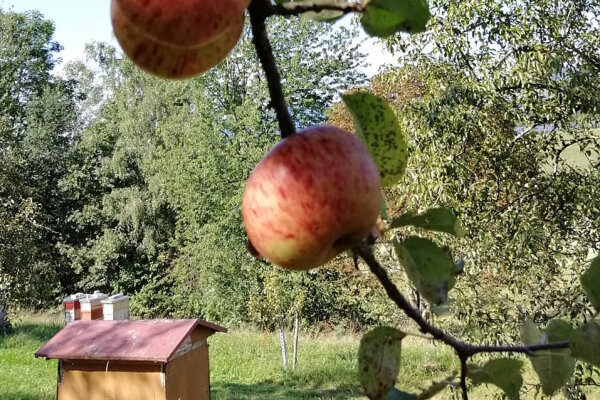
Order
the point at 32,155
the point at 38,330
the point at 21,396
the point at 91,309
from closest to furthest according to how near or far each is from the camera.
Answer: the point at 21,396 < the point at 91,309 < the point at 38,330 < the point at 32,155

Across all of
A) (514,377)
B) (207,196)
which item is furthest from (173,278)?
(514,377)

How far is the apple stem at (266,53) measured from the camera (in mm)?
240

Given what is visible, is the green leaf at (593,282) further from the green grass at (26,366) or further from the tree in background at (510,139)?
the green grass at (26,366)

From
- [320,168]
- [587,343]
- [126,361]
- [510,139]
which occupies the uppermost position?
[510,139]

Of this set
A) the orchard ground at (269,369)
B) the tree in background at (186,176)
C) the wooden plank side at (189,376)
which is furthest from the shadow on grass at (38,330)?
the wooden plank side at (189,376)

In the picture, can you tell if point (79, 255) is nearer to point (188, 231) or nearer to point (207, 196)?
point (188, 231)

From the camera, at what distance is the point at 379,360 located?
14.1 inches

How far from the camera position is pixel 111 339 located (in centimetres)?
307

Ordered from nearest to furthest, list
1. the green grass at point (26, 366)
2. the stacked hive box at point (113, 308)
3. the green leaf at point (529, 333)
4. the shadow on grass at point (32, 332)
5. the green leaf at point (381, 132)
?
the green leaf at point (381, 132) → the green leaf at point (529, 333) → the green grass at point (26, 366) → the stacked hive box at point (113, 308) → the shadow on grass at point (32, 332)

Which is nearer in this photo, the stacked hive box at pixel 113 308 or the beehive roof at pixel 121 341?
the beehive roof at pixel 121 341

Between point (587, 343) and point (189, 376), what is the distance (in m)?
3.13

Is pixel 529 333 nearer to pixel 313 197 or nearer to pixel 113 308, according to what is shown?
pixel 313 197

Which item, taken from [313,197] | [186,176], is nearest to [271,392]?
[186,176]

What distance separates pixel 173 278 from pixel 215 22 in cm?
922
